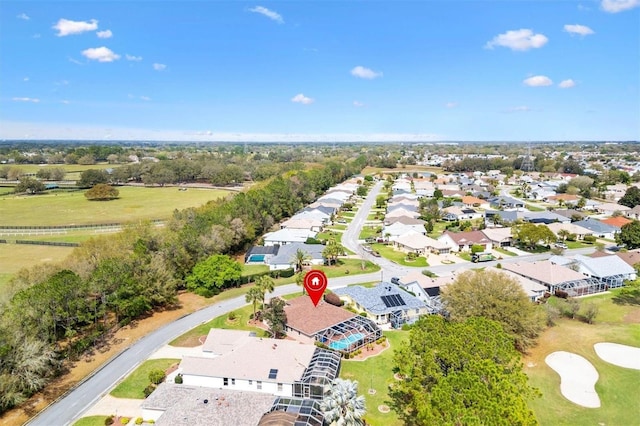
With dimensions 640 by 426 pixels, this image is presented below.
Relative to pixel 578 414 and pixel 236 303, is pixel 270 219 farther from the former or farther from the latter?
pixel 578 414

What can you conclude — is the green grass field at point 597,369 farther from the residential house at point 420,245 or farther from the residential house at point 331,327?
the residential house at point 420,245

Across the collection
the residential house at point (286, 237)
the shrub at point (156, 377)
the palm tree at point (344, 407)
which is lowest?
the shrub at point (156, 377)

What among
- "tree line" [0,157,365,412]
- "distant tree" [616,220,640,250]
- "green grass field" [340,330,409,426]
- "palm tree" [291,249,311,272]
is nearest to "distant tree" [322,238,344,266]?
"palm tree" [291,249,311,272]

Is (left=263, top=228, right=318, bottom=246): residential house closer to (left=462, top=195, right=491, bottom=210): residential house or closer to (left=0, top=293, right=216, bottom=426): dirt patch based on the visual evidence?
(left=0, top=293, right=216, bottom=426): dirt patch

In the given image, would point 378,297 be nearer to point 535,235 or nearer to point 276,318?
point 276,318

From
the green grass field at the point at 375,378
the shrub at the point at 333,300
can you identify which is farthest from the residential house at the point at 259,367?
the shrub at the point at 333,300

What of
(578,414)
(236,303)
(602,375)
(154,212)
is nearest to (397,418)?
(578,414)
